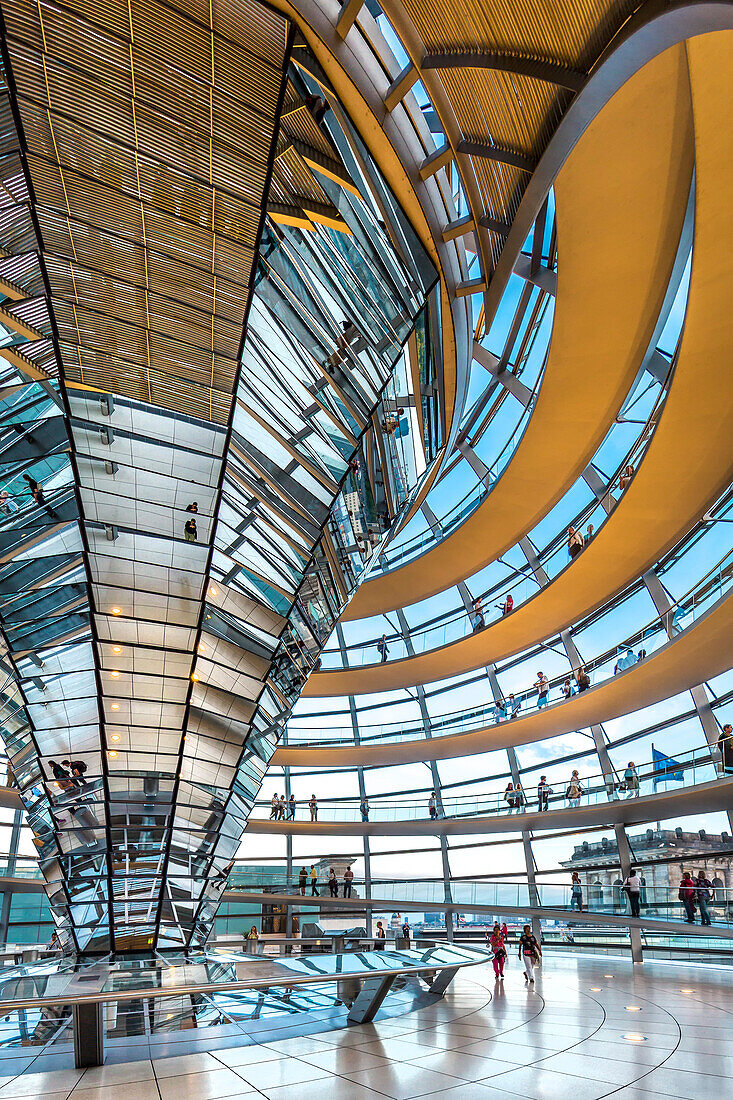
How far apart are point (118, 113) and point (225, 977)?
9853 millimetres

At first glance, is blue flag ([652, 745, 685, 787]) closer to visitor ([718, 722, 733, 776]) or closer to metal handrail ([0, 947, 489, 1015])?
visitor ([718, 722, 733, 776])

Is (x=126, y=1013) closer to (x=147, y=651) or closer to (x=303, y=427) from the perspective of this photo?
(x=147, y=651)

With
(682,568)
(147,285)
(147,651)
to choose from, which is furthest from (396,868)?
(147,285)

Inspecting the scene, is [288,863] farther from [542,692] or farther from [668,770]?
[668,770]

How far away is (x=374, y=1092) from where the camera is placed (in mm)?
6121

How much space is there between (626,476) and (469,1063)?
38.8 feet

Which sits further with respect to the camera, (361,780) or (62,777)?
(361,780)

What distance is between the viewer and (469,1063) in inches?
281

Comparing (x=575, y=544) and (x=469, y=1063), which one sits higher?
(x=575, y=544)

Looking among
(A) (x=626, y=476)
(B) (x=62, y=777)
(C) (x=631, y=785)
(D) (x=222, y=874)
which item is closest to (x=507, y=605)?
(C) (x=631, y=785)

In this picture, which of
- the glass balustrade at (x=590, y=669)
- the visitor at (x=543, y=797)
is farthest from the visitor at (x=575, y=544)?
the visitor at (x=543, y=797)

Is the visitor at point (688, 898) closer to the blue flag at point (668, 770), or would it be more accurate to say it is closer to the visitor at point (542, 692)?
the blue flag at point (668, 770)

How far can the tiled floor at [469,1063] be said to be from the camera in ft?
20.2

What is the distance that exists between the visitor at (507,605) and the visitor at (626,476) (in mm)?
7144
